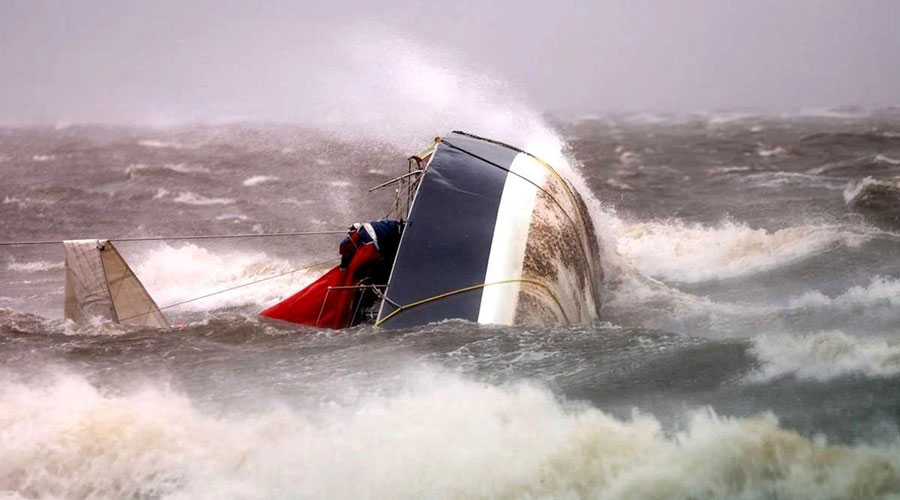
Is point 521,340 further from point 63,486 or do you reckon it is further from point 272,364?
point 63,486

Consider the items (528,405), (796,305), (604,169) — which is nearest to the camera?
(528,405)

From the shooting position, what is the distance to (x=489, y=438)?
10.3 feet

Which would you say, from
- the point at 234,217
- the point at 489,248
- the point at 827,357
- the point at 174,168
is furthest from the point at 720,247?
the point at 174,168

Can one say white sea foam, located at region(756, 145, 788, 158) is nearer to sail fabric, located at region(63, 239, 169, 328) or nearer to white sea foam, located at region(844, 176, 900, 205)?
white sea foam, located at region(844, 176, 900, 205)

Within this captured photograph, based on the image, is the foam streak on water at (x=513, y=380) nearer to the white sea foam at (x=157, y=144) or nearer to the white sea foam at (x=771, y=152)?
the white sea foam at (x=771, y=152)

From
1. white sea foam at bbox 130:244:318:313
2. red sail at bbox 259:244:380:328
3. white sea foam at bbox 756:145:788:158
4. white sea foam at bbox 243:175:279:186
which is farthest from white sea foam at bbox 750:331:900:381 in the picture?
white sea foam at bbox 243:175:279:186

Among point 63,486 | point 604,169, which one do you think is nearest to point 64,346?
point 63,486

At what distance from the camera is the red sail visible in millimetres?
4789

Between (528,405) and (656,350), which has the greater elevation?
(656,350)

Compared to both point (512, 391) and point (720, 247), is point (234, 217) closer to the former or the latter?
point (720, 247)

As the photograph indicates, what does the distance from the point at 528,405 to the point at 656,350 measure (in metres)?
0.75

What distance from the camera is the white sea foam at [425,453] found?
2.88 m

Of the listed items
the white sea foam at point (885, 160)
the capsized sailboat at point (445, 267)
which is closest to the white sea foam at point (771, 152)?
the white sea foam at point (885, 160)

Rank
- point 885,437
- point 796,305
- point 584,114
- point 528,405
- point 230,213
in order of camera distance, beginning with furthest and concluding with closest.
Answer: point 584,114, point 230,213, point 796,305, point 528,405, point 885,437
